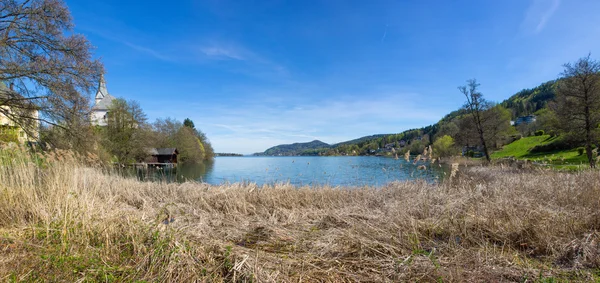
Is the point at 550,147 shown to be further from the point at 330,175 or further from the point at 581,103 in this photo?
the point at 330,175

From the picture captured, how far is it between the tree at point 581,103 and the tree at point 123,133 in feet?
128

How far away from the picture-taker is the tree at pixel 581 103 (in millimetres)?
14734

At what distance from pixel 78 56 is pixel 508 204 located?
15967 millimetres

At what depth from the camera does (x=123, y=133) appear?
99.6 ft

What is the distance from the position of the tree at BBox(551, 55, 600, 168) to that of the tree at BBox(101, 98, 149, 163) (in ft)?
128

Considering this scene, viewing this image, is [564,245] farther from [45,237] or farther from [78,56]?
[78,56]

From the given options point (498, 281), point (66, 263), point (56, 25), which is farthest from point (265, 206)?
point (56, 25)

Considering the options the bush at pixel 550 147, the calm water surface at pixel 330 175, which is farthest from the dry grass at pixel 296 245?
the bush at pixel 550 147

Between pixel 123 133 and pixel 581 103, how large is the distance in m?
41.3

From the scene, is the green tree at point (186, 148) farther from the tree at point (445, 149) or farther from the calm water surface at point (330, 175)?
the tree at point (445, 149)

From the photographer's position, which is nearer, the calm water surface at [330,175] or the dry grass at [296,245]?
the dry grass at [296,245]

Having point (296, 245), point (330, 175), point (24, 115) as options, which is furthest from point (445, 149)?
point (24, 115)

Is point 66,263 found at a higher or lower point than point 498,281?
higher

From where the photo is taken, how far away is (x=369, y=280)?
247 centimetres
